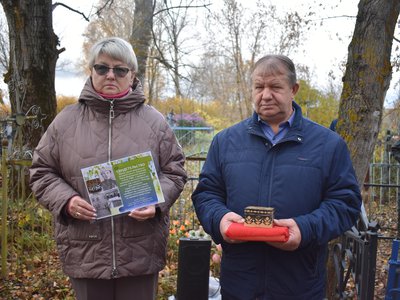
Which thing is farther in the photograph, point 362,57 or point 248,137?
point 362,57

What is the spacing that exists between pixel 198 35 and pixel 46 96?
1577cm

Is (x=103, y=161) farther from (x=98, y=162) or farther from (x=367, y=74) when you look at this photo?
(x=367, y=74)

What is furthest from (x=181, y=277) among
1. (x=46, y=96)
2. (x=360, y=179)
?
(x=46, y=96)

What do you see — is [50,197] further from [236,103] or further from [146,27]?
[236,103]

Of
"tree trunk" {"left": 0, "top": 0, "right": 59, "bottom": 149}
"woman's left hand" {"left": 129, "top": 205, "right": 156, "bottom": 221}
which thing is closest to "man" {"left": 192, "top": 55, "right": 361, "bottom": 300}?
"woman's left hand" {"left": 129, "top": 205, "right": 156, "bottom": 221}

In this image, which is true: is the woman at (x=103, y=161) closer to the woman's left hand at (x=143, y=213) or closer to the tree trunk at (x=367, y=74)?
the woman's left hand at (x=143, y=213)

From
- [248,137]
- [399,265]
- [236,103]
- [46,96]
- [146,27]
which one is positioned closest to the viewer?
[248,137]

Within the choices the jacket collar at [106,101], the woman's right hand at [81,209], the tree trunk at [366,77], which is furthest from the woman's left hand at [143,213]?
the tree trunk at [366,77]

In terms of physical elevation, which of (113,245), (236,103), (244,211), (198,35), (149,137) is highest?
(198,35)

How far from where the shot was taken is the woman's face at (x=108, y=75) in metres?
2.27

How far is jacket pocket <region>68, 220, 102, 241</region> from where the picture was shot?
7.16 feet

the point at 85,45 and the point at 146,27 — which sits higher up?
the point at 85,45

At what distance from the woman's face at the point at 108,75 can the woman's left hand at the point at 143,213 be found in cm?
63

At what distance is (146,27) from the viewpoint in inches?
498
